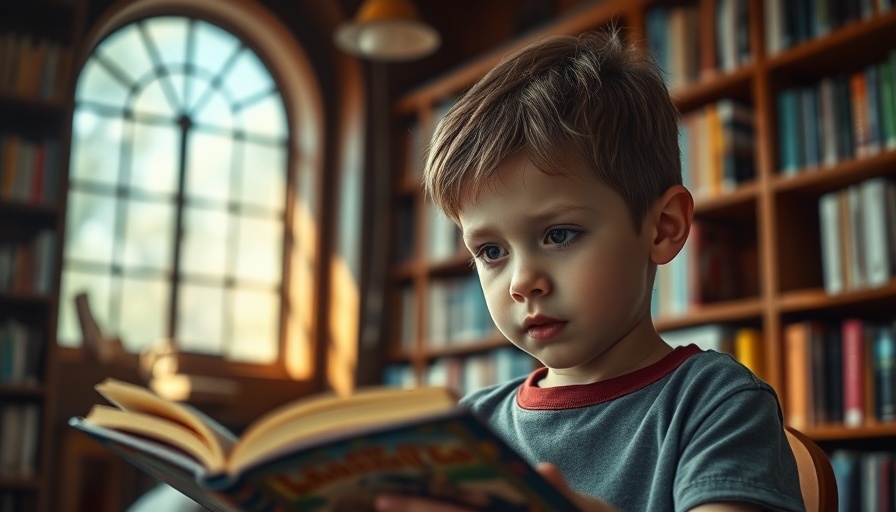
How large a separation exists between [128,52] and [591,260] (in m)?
3.59

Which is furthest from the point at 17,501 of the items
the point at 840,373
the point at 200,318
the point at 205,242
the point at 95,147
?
the point at 840,373

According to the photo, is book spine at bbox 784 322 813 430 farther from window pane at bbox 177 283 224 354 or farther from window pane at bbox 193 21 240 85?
window pane at bbox 193 21 240 85

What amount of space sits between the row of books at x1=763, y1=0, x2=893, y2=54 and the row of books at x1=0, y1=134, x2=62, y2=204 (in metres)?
2.41

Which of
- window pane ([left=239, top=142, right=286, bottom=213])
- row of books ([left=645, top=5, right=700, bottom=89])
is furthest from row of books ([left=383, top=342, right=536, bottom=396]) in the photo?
row of books ([left=645, top=5, right=700, bottom=89])

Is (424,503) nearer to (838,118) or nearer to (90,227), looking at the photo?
(838,118)

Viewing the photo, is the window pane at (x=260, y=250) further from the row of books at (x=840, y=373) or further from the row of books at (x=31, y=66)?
the row of books at (x=840, y=373)

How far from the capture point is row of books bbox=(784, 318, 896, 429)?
246cm

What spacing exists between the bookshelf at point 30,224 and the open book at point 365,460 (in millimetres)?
2910

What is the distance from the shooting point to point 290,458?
0.66 m

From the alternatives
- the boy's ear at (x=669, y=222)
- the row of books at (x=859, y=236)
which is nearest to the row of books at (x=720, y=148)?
the row of books at (x=859, y=236)

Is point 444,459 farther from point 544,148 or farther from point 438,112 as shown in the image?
point 438,112

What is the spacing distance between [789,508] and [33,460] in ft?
10.3

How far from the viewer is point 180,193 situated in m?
4.15

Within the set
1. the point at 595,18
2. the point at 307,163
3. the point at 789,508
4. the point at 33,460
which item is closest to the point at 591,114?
the point at 789,508
